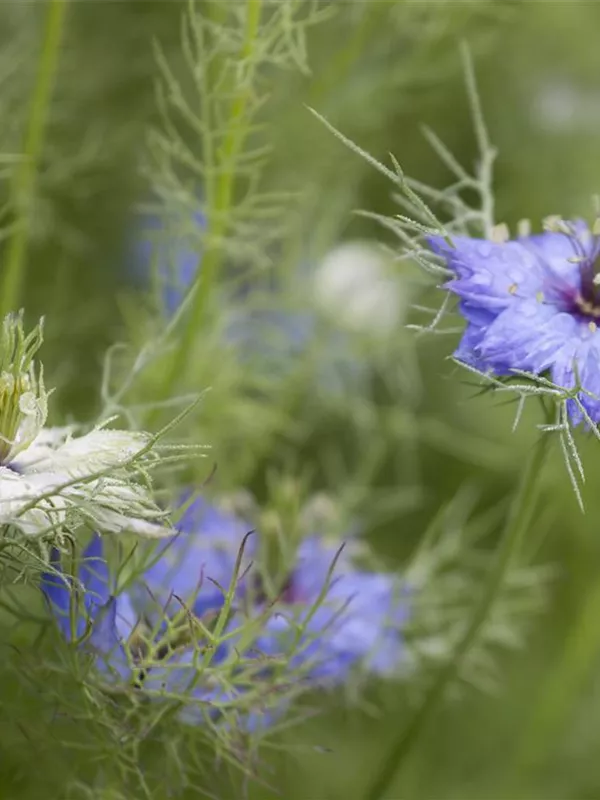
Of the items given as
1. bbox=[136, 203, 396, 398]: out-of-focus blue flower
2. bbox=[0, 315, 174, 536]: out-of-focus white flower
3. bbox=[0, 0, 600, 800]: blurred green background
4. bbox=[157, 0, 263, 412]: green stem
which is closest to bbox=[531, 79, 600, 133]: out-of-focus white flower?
bbox=[0, 0, 600, 800]: blurred green background

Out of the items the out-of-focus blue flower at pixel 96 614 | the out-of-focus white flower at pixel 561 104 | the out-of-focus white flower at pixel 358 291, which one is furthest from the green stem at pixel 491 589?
the out-of-focus white flower at pixel 561 104

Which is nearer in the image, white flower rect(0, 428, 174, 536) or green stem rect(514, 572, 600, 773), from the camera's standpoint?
white flower rect(0, 428, 174, 536)

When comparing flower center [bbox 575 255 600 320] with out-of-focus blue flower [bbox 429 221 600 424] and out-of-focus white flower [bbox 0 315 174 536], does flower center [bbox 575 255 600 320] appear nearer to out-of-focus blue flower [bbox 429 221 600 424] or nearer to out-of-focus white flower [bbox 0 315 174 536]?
out-of-focus blue flower [bbox 429 221 600 424]

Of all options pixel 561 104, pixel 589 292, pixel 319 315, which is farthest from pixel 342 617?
pixel 561 104

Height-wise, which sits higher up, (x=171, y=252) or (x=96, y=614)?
(x=171, y=252)

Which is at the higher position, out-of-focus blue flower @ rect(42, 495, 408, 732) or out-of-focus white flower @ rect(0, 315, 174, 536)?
out-of-focus white flower @ rect(0, 315, 174, 536)

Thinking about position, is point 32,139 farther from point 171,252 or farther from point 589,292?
point 589,292
